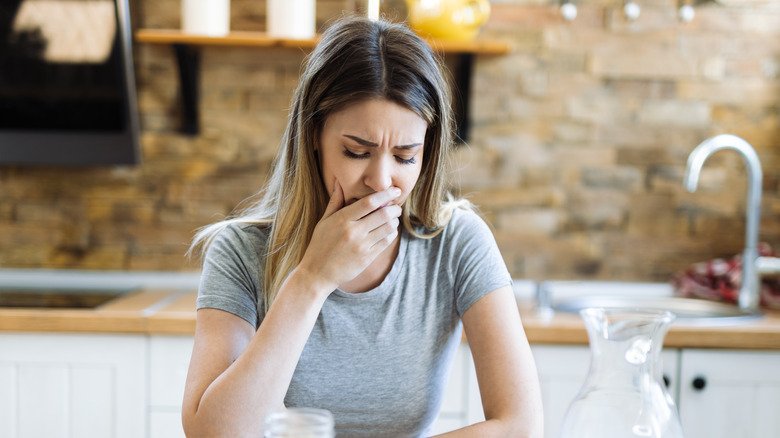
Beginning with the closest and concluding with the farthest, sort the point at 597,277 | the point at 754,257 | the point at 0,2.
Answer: the point at 754,257
the point at 0,2
the point at 597,277

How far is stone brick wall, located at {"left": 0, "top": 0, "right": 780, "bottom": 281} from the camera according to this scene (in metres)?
2.36

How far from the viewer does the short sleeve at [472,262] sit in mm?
1271

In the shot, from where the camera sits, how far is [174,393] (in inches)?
73.2

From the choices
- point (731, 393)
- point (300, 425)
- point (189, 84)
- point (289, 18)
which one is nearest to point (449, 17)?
point (289, 18)

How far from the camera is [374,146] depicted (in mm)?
1130

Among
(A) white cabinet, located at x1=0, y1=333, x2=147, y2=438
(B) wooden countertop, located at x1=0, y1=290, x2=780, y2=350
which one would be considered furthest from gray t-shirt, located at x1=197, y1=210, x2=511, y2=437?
(A) white cabinet, located at x1=0, y1=333, x2=147, y2=438

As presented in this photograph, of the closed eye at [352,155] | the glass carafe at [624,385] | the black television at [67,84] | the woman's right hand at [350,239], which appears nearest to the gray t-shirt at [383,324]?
the woman's right hand at [350,239]

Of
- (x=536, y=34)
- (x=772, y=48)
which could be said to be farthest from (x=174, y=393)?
(x=772, y=48)

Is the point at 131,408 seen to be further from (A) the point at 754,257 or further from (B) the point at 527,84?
(A) the point at 754,257

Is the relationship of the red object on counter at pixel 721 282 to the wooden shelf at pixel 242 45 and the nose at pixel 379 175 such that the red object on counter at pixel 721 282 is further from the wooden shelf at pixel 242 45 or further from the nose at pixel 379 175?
the nose at pixel 379 175

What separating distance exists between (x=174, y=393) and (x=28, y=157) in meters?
1.02

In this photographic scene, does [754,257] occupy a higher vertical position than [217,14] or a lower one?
lower

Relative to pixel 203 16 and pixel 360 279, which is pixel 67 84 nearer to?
pixel 203 16

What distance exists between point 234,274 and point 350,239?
0.78 ft
